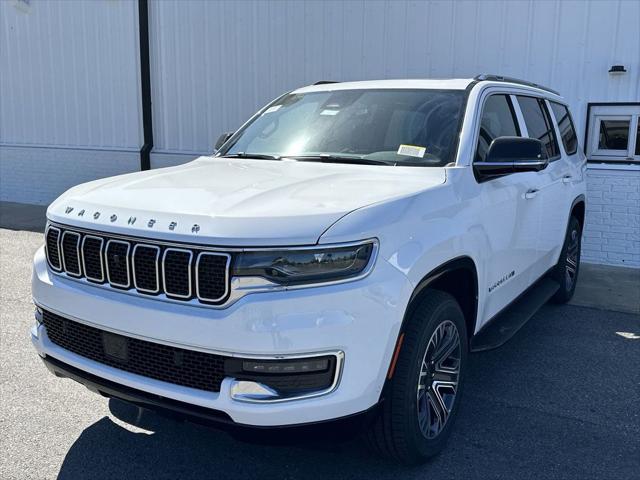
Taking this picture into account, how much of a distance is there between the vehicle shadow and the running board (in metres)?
0.40

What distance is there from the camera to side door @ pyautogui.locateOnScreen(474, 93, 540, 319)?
3625mm

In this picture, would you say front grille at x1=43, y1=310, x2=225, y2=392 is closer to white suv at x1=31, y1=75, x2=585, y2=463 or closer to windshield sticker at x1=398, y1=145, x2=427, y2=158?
white suv at x1=31, y1=75, x2=585, y2=463

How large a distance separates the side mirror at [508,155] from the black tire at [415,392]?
869 millimetres

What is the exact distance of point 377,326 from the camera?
8.28 feet

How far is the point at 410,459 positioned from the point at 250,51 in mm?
8296

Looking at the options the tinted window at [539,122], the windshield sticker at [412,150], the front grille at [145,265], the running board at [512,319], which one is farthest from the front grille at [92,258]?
the tinted window at [539,122]

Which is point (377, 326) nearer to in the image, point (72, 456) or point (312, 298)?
point (312, 298)

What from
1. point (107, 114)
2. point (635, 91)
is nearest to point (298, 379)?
point (635, 91)

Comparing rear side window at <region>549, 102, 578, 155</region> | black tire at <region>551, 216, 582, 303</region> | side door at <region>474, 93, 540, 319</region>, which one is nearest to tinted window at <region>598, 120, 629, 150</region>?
rear side window at <region>549, 102, 578, 155</region>

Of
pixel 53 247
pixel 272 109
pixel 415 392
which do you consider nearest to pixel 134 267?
pixel 53 247

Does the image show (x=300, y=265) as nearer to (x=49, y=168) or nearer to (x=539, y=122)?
(x=539, y=122)

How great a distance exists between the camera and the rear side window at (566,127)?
18.6 feet

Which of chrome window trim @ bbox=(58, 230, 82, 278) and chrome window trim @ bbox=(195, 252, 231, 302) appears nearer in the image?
chrome window trim @ bbox=(195, 252, 231, 302)

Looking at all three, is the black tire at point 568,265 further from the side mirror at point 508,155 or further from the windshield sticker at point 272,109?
the windshield sticker at point 272,109
